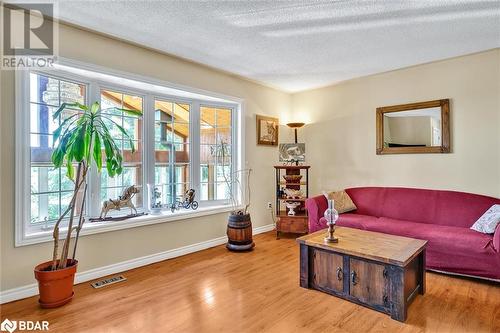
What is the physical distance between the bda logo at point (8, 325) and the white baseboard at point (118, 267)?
1.18ft

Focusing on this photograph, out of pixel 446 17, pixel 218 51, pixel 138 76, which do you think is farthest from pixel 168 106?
pixel 446 17

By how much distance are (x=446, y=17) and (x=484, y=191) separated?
6.98 ft

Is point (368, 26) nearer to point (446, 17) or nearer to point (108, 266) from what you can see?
point (446, 17)

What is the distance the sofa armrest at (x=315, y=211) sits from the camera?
150 inches

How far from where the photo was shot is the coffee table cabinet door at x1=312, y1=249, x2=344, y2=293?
2.41m

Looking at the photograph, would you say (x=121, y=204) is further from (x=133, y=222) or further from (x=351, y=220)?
(x=351, y=220)

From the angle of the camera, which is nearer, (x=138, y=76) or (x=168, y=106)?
(x=138, y=76)

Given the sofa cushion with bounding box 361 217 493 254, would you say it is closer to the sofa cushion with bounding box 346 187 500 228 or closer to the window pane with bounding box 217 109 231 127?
the sofa cushion with bounding box 346 187 500 228

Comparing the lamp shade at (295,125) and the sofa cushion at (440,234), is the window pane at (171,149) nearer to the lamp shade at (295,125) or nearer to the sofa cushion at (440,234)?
the lamp shade at (295,125)

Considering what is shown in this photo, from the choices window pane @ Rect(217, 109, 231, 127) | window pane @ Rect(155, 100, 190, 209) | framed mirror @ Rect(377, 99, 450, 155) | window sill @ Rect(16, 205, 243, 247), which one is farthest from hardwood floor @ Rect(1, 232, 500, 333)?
window pane @ Rect(217, 109, 231, 127)

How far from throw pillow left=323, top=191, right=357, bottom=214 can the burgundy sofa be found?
0.32 ft

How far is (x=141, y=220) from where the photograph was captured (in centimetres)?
316

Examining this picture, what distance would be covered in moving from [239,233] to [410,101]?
9.99 ft

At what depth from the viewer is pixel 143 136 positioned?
3.39m
